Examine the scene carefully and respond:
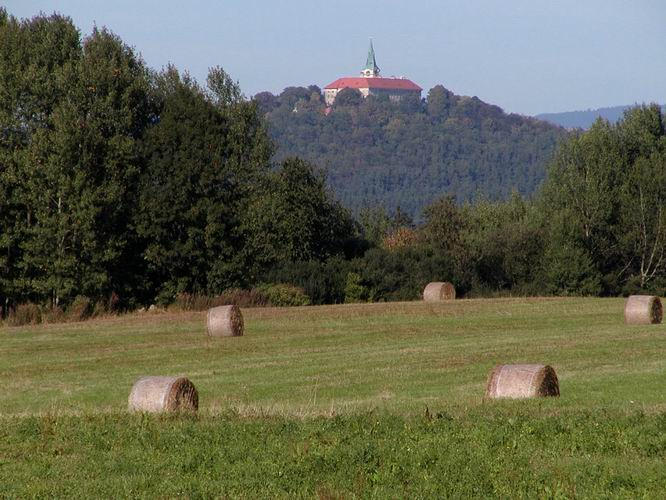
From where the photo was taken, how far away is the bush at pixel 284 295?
52438 mm

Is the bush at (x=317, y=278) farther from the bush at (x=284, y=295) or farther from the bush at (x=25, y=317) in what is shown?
the bush at (x=25, y=317)

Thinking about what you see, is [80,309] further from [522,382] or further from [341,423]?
[341,423]

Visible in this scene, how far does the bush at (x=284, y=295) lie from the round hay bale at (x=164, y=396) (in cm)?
3527

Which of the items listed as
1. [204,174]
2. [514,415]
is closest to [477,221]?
[204,174]

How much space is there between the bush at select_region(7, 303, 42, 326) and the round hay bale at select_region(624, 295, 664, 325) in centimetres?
2150

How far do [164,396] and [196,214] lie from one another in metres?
39.4

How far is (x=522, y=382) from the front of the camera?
17.6 m

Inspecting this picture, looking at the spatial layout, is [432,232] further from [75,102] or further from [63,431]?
[63,431]

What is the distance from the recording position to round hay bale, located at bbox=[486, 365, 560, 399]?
17484 millimetres

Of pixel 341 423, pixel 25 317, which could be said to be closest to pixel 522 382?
pixel 341 423

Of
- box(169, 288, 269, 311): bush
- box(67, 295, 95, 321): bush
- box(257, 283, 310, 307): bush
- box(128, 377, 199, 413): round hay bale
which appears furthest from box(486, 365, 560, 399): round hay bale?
box(257, 283, 310, 307): bush

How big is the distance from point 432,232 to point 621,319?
36.2 meters

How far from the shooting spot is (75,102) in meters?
53.0

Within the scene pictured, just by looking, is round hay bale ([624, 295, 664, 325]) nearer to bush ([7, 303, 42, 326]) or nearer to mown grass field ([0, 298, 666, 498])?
mown grass field ([0, 298, 666, 498])
